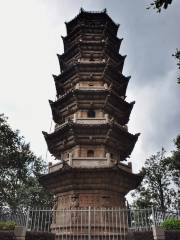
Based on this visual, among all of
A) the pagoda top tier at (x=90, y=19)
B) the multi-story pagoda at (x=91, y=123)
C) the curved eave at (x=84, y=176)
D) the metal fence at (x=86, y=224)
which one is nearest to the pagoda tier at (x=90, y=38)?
the multi-story pagoda at (x=91, y=123)

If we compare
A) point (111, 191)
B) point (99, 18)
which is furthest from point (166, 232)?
point (99, 18)

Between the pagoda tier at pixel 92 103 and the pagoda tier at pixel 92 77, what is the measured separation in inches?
47.5

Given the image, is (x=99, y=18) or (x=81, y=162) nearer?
(x=81, y=162)

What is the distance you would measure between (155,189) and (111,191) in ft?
67.7

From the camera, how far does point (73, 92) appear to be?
58.4ft

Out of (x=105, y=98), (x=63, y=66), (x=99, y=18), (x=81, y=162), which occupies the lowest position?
(x=81, y=162)

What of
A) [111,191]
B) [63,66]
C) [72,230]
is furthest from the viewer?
[63,66]

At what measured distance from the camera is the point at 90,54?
69.8ft

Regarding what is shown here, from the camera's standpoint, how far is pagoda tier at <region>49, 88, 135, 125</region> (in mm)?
17859

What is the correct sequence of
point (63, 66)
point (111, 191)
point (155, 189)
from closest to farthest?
point (111, 191) → point (63, 66) → point (155, 189)

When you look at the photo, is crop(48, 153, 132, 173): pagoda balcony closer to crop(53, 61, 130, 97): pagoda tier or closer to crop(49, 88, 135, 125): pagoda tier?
crop(49, 88, 135, 125): pagoda tier

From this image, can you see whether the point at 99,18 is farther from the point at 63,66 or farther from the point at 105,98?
the point at 105,98

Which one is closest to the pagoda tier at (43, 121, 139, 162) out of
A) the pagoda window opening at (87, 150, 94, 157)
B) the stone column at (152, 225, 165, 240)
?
the pagoda window opening at (87, 150, 94, 157)

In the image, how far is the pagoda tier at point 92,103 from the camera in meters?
17.9
